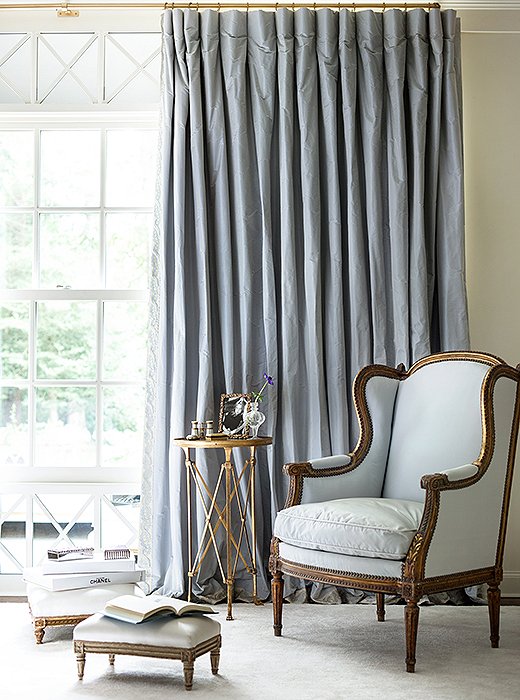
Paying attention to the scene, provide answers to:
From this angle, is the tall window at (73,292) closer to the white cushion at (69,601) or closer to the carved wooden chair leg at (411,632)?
the white cushion at (69,601)

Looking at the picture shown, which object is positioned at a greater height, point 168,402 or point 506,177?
point 506,177

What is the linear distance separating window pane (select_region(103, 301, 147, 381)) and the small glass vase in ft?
2.24

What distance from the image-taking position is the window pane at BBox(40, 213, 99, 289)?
14.1ft

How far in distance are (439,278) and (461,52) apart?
1122 millimetres

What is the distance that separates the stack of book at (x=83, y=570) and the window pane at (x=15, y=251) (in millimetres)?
1385

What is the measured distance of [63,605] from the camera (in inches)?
132

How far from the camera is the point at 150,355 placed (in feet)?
13.4

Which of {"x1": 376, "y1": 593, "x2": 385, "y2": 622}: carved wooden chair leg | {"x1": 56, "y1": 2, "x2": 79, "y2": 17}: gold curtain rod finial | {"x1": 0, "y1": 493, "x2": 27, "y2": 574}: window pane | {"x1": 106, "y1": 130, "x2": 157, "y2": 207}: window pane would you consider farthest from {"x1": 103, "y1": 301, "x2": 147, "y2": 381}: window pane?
{"x1": 376, "y1": 593, "x2": 385, "y2": 622}: carved wooden chair leg

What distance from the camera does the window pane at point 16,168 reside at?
14.2ft

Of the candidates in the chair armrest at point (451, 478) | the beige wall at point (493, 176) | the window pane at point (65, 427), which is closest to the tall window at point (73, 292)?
the window pane at point (65, 427)

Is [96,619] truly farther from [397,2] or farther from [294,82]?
[397,2]

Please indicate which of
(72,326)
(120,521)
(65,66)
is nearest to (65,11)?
(65,66)

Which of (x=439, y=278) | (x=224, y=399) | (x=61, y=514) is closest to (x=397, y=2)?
(x=439, y=278)

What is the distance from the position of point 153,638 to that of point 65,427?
1701 millimetres
